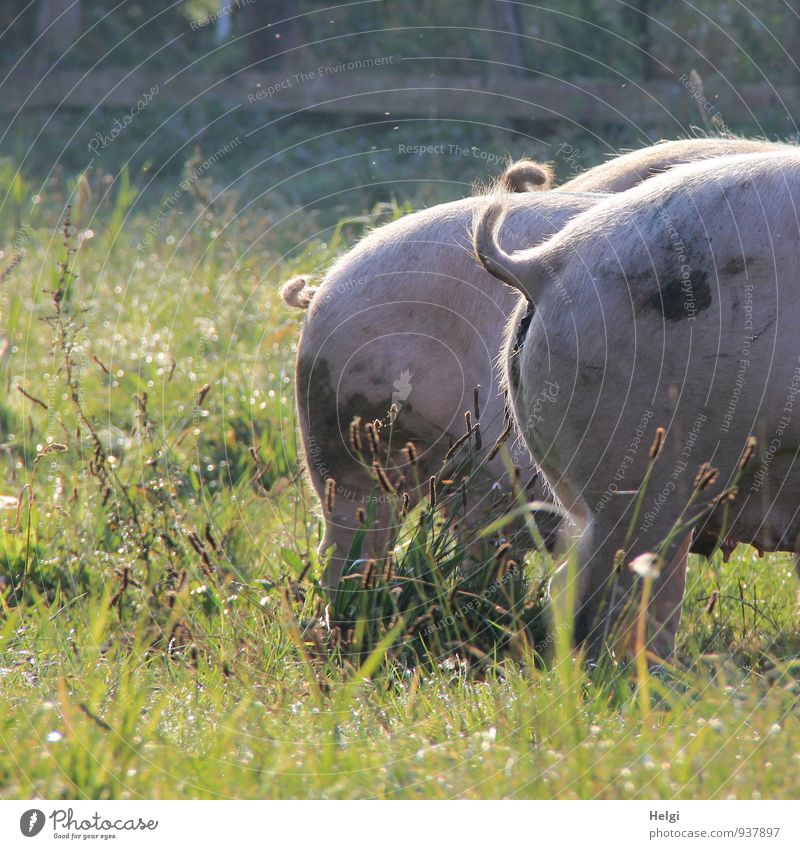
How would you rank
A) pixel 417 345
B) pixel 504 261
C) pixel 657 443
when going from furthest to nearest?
pixel 417 345
pixel 504 261
pixel 657 443

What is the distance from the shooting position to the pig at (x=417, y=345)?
323cm

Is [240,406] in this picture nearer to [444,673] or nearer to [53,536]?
[53,536]

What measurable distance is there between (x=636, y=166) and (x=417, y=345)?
862 millimetres

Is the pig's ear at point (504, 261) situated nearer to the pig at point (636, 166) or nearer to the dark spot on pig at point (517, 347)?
the dark spot on pig at point (517, 347)

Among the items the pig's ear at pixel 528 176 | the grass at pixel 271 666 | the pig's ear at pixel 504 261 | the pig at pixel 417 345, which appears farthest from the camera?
the pig's ear at pixel 528 176

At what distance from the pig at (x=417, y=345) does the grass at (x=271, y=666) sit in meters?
0.25

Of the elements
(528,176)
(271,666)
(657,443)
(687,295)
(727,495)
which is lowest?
(271,666)

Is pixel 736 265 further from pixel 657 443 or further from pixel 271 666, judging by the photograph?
pixel 271 666

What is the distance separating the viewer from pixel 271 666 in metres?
2.89

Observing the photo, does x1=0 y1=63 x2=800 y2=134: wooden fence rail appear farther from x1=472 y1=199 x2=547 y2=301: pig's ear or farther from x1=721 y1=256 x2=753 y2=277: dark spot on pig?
x1=721 y1=256 x2=753 y2=277: dark spot on pig

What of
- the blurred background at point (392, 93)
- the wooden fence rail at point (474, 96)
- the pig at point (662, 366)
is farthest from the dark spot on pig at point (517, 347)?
the wooden fence rail at point (474, 96)

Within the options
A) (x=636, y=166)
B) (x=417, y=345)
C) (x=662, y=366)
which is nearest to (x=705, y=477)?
(x=662, y=366)

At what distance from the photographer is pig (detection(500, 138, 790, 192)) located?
10.9 ft
